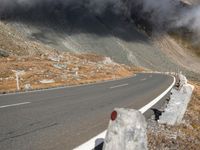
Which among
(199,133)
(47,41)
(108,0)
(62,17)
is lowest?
(199,133)

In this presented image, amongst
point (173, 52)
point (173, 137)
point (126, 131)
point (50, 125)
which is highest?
point (173, 52)

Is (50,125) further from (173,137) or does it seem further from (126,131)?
(126,131)

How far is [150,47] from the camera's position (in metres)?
148

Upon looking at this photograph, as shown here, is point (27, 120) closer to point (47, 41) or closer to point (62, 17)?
point (47, 41)

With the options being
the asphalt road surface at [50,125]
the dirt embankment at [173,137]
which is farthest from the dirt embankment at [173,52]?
the dirt embankment at [173,137]

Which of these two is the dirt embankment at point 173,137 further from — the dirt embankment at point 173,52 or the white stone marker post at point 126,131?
the dirt embankment at point 173,52

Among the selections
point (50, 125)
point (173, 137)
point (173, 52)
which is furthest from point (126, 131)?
point (173, 52)

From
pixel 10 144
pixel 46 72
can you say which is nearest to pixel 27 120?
pixel 10 144

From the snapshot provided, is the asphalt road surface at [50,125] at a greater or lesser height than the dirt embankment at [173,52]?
lesser

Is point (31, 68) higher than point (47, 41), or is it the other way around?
point (47, 41)

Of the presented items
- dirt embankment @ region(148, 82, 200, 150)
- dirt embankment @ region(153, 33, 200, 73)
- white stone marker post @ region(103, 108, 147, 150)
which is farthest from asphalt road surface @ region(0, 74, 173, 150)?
dirt embankment @ region(153, 33, 200, 73)

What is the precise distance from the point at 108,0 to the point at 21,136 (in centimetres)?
16277

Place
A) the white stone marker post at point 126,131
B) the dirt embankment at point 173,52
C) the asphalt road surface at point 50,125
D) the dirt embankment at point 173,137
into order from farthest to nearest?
the dirt embankment at point 173,52 → the dirt embankment at point 173,137 → the asphalt road surface at point 50,125 → the white stone marker post at point 126,131

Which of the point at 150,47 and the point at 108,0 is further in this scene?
the point at 108,0
